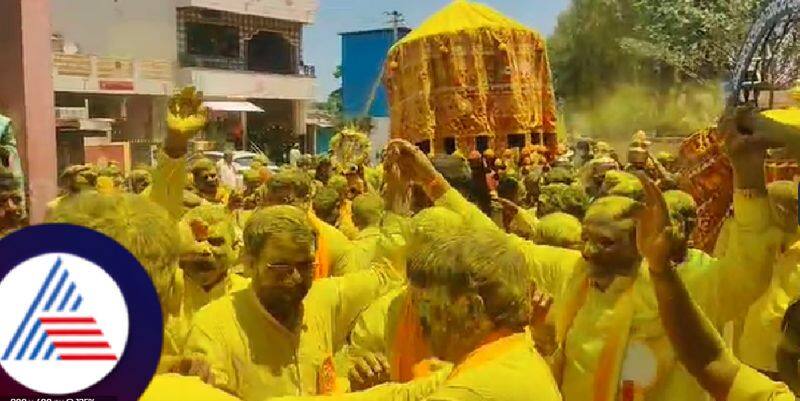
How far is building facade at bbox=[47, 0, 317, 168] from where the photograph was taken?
9.85 m

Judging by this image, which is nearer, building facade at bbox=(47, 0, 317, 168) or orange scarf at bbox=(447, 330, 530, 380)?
orange scarf at bbox=(447, 330, 530, 380)

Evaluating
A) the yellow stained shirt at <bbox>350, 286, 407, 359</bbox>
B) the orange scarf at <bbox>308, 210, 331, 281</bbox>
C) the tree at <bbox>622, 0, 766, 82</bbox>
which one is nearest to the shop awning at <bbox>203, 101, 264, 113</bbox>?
the tree at <bbox>622, 0, 766, 82</bbox>

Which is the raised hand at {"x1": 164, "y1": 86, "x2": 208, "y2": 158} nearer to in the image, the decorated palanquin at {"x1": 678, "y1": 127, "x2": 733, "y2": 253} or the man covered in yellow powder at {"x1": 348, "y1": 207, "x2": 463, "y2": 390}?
the man covered in yellow powder at {"x1": 348, "y1": 207, "x2": 463, "y2": 390}

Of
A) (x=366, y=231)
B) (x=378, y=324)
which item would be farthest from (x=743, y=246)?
(x=366, y=231)

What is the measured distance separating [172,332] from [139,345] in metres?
1.62

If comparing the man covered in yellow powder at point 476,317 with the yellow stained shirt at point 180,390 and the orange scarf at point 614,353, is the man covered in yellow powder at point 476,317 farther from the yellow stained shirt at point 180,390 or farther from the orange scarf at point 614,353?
the orange scarf at point 614,353

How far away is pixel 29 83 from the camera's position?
18.5 ft

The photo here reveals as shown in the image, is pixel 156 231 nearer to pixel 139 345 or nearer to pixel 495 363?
pixel 139 345

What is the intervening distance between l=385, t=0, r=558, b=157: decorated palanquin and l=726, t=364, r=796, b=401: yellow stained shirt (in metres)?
9.74

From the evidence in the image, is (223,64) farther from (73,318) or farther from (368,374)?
(73,318)

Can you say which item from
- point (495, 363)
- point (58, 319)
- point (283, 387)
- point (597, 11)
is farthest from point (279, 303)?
point (597, 11)

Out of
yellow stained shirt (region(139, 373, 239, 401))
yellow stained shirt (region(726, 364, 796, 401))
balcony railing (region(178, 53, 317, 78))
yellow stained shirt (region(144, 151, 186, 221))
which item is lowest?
yellow stained shirt (region(726, 364, 796, 401))

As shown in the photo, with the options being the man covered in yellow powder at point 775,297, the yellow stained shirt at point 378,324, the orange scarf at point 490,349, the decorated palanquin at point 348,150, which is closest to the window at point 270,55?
the decorated palanquin at point 348,150

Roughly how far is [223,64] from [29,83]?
11.2m
